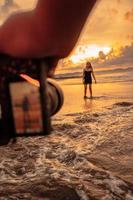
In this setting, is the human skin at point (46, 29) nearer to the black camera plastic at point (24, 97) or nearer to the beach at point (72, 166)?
the black camera plastic at point (24, 97)

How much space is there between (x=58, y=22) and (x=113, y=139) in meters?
5.17

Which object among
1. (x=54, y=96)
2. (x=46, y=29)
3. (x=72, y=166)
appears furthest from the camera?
(x=72, y=166)

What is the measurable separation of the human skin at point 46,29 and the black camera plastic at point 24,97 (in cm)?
4

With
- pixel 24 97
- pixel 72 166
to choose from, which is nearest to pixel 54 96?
pixel 24 97

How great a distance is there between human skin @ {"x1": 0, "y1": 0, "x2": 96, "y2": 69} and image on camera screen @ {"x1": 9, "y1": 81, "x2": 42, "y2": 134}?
0.10m

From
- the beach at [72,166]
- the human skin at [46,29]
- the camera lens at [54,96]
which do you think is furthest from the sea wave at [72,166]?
the human skin at [46,29]

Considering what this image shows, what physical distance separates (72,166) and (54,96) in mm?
3284

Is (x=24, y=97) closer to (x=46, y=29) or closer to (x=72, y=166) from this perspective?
(x=46, y=29)

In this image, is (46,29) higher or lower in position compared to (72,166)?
higher

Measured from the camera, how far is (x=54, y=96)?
4.69 feet

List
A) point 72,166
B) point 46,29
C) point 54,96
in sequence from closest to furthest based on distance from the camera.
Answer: point 46,29 → point 54,96 → point 72,166

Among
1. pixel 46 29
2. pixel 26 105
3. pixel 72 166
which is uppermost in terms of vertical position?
pixel 46 29

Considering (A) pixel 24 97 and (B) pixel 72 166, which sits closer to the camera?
(A) pixel 24 97

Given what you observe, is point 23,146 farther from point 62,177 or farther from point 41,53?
point 41,53
